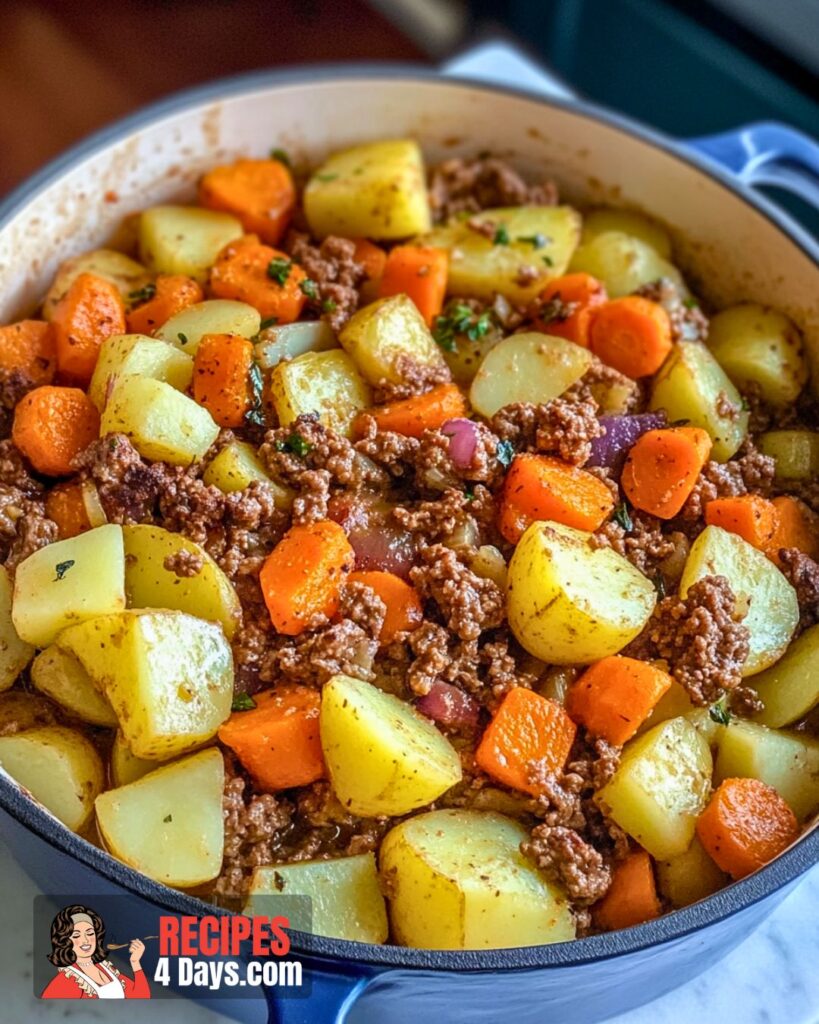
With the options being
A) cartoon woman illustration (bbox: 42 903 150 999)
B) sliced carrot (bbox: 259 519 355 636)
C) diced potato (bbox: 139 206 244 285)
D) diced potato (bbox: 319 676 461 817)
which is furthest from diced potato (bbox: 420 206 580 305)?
cartoon woman illustration (bbox: 42 903 150 999)

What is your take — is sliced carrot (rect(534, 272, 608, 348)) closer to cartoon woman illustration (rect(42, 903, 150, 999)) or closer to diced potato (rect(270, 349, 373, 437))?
diced potato (rect(270, 349, 373, 437))

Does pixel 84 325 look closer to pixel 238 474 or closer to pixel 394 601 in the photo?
pixel 238 474

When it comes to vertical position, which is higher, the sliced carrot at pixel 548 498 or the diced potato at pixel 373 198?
the diced potato at pixel 373 198

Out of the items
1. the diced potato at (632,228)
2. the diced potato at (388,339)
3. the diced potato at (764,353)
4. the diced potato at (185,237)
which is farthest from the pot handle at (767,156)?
the diced potato at (185,237)

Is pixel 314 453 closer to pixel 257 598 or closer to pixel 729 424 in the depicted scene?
pixel 257 598

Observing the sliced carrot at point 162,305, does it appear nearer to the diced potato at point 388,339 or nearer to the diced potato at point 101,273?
the diced potato at point 101,273

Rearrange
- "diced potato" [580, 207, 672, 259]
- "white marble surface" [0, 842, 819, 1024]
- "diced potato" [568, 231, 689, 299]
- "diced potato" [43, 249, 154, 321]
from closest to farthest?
1. "white marble surface" [0, 842, 819, 1024]
2. "diced potato" [43, 249, 154, 321]
3. "diced potato" [568, 231, 689, 299]
4. "diced potato" [580, 207, 672, 259]

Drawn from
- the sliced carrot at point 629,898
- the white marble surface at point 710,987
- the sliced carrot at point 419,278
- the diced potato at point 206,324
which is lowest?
the white marble surface at point 710,987
